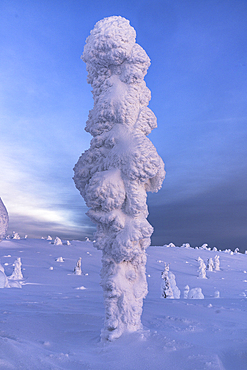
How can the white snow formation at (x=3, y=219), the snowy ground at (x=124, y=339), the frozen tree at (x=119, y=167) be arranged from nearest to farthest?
the white snow formation at (x=3, y=219), the snowy ground at (x=124, y=339), the frozen tree at (x=119, y=167)

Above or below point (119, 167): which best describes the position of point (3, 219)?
below

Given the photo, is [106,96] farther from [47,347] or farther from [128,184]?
[47,347]

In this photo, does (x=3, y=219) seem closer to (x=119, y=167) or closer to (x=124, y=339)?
(x=119, y=167)

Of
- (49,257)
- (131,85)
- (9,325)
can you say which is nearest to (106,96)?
(131,85)

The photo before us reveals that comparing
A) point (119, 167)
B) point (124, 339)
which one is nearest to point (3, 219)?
point (119, 167)

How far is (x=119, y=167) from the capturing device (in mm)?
5766

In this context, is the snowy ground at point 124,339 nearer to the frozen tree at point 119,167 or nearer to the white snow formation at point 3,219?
the frozen tree at point 119,167

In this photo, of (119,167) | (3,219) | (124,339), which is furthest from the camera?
(119,167)

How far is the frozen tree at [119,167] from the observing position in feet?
18.0

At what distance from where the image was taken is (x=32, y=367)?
11.8 feet

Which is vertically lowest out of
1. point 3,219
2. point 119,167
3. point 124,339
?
point 124,339

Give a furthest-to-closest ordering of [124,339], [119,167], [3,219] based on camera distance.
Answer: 1. [119,167]
2. [124,339]
3. [3,219]

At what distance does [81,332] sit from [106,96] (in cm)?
510

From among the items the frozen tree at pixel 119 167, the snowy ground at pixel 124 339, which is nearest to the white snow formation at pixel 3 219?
the snowy ground at pixel 124 339
